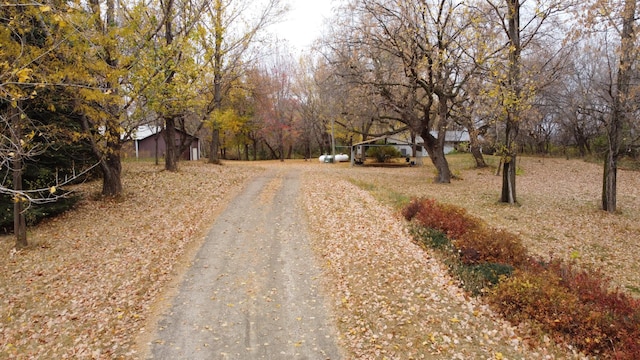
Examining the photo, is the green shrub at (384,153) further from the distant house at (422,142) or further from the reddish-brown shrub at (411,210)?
the reddish-brown shrub at (411,210)

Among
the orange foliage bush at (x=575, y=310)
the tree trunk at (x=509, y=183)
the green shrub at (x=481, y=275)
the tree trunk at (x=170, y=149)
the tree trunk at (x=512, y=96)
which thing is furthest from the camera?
the tree trunk at (x=170, y=149)

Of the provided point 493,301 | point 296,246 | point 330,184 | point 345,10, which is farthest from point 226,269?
point 345,10

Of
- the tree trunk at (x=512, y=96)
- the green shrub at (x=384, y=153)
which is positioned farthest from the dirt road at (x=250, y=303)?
the green shrub at (x=384, y=153)

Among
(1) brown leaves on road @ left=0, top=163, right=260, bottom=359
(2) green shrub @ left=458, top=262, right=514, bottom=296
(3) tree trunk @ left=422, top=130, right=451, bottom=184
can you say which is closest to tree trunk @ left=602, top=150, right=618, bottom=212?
(3) tree trunk @ left=422, top=130, right=451, bottom=184

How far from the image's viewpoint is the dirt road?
21.2ft

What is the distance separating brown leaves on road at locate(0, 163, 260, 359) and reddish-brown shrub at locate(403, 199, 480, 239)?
659 cm

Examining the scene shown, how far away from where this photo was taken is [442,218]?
37.7ft

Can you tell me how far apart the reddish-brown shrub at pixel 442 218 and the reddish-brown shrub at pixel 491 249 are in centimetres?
68

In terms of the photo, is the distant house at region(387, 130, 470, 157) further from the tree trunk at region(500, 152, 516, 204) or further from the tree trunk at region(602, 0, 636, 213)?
the tree trunk at region(602, 0, 636, 213)

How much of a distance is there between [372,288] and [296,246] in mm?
3124

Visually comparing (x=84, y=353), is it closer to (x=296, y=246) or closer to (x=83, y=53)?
(x=296, y=246)

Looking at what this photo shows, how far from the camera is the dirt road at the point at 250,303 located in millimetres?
6461

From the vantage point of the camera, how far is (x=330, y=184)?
19.5m

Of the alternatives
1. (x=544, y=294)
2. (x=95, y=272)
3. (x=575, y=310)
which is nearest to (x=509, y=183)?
(x=544, y=294)
